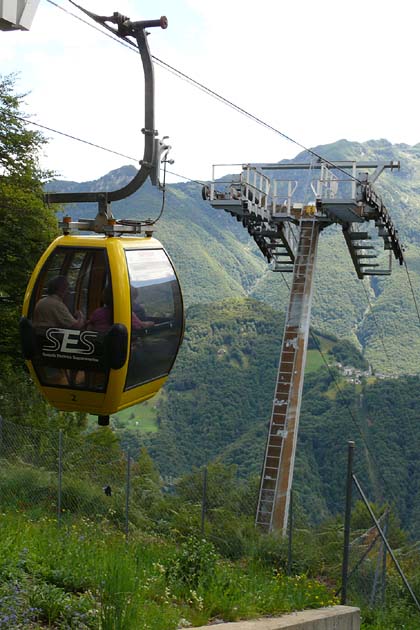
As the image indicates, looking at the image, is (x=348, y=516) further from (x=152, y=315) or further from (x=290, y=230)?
(x=290, y=230)

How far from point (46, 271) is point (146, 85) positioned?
153 cm

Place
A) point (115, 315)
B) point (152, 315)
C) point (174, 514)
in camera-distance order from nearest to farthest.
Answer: point (115, 315) → point (152, 315) → point (174, 514)

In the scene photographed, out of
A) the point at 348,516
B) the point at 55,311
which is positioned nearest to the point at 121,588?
the point at 55,311

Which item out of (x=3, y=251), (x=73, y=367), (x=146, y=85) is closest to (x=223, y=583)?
(x=73, y=367)

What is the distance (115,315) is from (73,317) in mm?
372

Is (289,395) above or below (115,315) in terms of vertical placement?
below

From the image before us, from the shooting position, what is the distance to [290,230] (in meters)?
20.2

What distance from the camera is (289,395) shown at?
17875 millimetres

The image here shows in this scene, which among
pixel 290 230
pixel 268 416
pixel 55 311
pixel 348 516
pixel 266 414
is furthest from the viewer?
pixel 266 414

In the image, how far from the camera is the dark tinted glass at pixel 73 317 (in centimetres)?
641

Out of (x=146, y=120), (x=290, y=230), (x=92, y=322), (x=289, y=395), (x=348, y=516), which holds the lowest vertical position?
(x=289, y=395)

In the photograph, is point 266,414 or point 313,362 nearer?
point 266,414


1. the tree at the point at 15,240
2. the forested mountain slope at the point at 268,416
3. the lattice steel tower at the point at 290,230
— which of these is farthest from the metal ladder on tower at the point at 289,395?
the forested mountain slope at the point at 268,416

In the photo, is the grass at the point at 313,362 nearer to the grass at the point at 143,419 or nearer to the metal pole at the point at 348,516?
the grass at the point at 143,419
